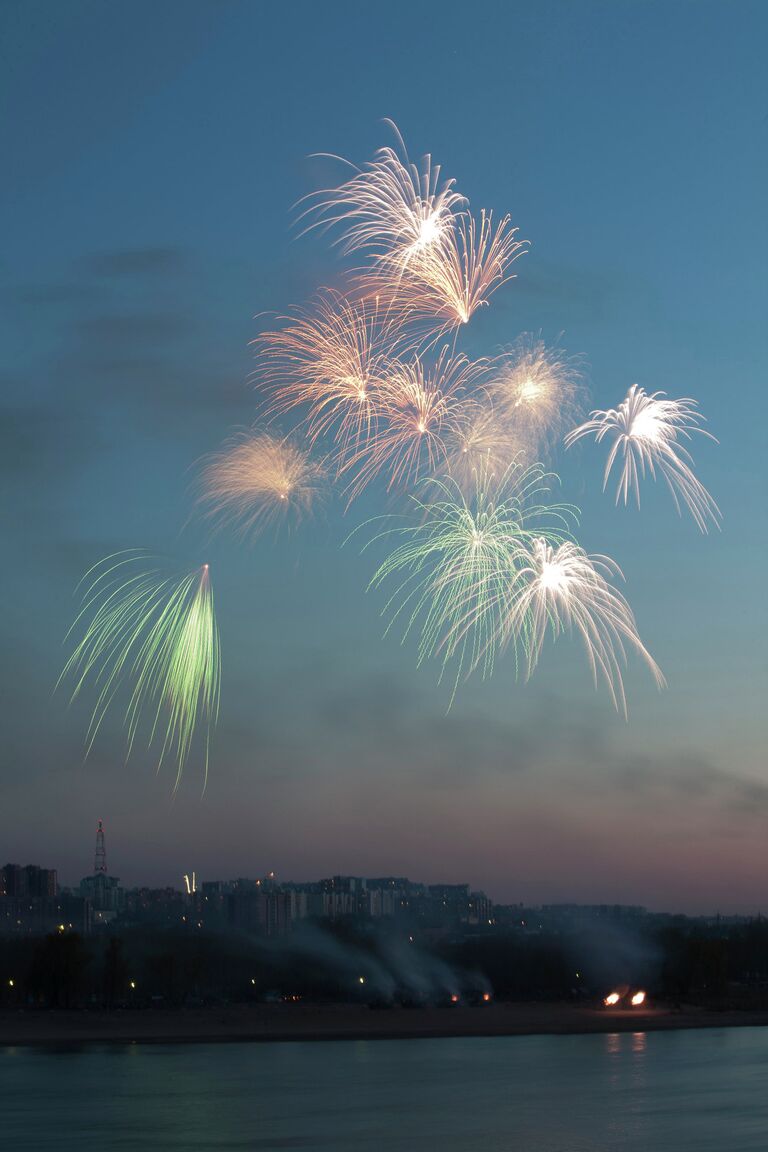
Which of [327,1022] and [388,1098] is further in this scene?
[327,1022]

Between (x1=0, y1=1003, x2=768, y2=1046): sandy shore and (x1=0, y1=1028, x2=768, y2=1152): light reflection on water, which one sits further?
(x1=0, y1=1003, x2=768, y2=1046): sandy shore

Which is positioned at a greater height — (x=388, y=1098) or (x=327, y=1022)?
(x=388, y=1098)

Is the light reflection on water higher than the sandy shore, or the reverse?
the light reflection on water

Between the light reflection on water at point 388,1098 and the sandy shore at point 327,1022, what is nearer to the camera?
the light reflection on water at point 388,1098

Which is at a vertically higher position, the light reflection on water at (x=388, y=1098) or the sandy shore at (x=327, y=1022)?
the light reflection on water at (x=388, y=1098)
